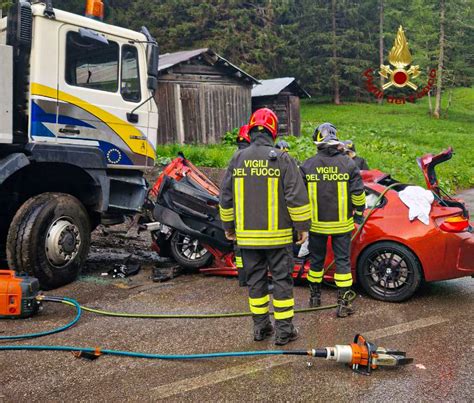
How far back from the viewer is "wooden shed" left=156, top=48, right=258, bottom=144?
19.9m

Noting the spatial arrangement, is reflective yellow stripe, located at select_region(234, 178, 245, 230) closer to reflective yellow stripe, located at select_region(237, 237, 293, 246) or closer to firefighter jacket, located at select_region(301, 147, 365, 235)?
reflective yellow stripe, located at select_region(237, 237, 293, 246)

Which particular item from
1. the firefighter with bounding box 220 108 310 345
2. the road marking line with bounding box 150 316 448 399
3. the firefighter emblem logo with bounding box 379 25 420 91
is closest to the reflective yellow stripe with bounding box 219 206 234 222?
the firefighter with bounding box 220 108 310 345

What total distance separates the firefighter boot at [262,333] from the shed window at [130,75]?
3.60 metres

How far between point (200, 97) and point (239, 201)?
1738 cm

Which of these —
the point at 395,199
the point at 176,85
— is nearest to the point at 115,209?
the point at 395,199

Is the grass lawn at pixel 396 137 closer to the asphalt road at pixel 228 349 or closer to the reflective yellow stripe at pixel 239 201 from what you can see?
the asphalt road at pixel 228 349

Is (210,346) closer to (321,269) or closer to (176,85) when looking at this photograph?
(321,269)

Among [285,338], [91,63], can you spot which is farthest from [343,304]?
[91,63]

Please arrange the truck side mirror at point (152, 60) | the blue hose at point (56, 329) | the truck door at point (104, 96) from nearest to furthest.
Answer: the blue hose at point (56, 329)
the truck door at point (104, 96)
the truck side mirror at point (152, 60)

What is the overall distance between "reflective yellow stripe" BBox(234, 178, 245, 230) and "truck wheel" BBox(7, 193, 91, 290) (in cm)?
251

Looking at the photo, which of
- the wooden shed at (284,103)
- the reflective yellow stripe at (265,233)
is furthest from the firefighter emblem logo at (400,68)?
the wooden shed at (284,103)

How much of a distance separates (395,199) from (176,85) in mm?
15910

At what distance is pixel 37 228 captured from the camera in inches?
215

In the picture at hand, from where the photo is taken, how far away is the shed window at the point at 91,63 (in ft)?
19.1
